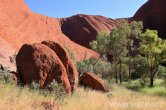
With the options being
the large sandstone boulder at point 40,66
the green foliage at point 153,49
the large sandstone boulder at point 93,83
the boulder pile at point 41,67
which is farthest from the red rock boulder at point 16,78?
the green foliage at point 153,49

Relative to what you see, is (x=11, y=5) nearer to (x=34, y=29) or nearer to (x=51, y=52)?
(x=34, y=29)

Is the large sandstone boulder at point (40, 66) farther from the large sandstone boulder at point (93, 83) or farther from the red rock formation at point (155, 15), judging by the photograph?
the red rock formation at point (155, 15)

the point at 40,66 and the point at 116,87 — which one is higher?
the point at 40,66

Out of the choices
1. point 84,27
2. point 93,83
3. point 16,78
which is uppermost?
point 84,27

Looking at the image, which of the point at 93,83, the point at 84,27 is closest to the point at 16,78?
the point at 93,83

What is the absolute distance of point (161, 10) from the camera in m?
102

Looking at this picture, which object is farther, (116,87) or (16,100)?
(116,87)

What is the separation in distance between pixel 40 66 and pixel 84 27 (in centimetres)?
10086

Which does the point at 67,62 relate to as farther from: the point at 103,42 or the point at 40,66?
the point at 103,42

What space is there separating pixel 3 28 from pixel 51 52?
112ft

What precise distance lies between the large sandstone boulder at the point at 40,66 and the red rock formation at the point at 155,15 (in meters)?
84.3

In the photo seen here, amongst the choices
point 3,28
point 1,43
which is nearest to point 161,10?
point 3,28

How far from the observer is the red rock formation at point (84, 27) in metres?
112

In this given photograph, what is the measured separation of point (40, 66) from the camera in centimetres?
1580
